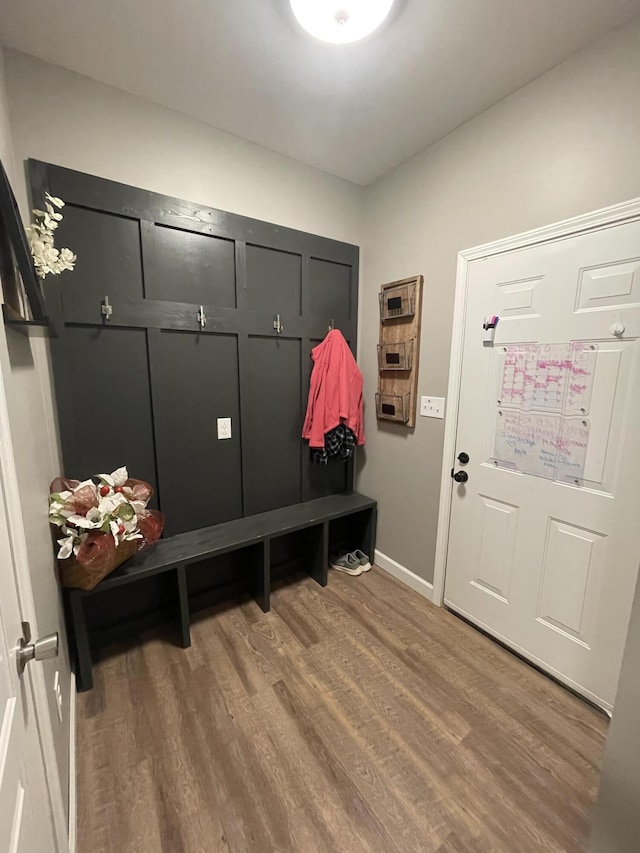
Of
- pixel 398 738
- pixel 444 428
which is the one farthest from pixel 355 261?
pixel 398 738

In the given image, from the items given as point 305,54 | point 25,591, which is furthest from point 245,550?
point 305,54

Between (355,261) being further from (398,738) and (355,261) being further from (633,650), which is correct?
(398,738)

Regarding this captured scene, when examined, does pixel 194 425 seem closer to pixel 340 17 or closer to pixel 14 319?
pixel 14 319

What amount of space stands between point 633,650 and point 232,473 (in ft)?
6.34

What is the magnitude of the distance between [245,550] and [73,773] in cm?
123

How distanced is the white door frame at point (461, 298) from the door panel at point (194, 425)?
50.9 inches

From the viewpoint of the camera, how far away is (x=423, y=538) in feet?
7.59

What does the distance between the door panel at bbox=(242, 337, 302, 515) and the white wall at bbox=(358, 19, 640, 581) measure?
60 cm

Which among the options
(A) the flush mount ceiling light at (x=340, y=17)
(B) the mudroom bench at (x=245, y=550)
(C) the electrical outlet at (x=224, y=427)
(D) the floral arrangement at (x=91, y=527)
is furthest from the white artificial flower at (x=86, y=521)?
(A) the flush mount ceiling light at (x=340, y=17)

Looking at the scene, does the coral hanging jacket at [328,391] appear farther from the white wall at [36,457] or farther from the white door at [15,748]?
the white door at [15,748]

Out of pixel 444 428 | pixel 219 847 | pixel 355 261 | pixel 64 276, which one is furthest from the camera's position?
pixel 355 261

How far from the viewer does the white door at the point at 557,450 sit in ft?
4.67

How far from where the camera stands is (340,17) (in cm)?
126

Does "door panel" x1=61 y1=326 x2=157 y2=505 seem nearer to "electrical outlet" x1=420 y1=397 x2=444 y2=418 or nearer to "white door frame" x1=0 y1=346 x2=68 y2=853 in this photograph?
"white door frame" x1=0 y1=346 x2=68 y2=853
